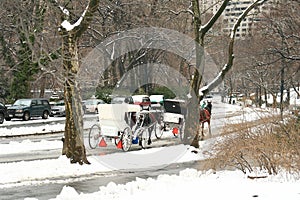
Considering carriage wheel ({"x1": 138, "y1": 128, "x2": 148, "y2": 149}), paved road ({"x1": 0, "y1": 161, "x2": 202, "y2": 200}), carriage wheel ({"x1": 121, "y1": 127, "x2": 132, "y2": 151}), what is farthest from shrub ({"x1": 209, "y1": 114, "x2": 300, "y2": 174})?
carriage wheel ({"x1": 138, "y1": 128, "x2": 148, "y2": 149})

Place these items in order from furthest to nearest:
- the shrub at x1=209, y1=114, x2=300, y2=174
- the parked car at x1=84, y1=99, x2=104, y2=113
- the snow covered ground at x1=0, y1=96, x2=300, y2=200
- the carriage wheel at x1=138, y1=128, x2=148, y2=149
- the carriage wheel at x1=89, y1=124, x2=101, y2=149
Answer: the parked car at x1=84, y1=99, x2=104, y2=113, the carriage wheel at x1=89, y1=124, x2=101, y2=149, the carriage wheel at x1=138, y1=128, x2=148, y2=149, the shrub at x1=209, y1=114, x2=300, y2=174, the snow covered ground at x1=0, y1=96, x2=300, y2=200

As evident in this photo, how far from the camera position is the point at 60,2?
1894 cm

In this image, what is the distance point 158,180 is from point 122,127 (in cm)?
960

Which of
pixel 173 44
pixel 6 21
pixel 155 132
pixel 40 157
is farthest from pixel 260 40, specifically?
pixel 40 157

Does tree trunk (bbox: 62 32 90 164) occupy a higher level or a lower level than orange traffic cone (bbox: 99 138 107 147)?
higher

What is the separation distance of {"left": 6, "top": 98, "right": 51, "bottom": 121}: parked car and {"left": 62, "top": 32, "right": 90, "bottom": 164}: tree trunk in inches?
1131

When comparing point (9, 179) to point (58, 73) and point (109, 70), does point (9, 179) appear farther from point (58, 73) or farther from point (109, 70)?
point (109, 70)

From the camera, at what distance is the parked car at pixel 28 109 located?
4653 cm

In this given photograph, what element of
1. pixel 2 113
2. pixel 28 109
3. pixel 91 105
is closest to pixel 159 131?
pixel 2 113

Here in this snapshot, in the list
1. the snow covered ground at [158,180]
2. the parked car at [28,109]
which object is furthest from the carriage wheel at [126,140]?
the parked car at [28,109]

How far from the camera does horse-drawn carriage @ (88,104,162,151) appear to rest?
23172 millimetres

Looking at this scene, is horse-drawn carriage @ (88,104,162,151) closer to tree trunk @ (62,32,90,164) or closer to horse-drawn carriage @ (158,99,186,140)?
horse-drawn carriage @ (158,99,186,140)

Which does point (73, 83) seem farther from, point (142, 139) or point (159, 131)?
point (159, 131)

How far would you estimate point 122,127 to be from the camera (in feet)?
77.6
